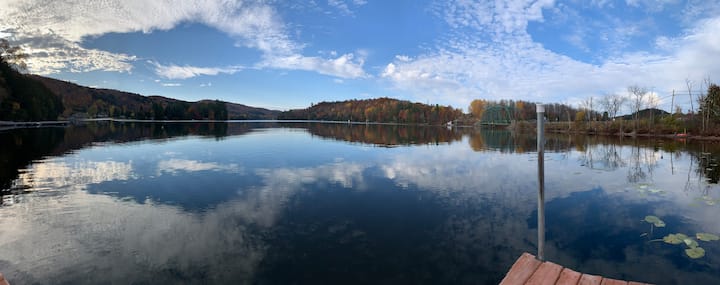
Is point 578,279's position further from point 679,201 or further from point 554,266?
point 679,201

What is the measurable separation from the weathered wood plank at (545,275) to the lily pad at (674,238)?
428 centimetres

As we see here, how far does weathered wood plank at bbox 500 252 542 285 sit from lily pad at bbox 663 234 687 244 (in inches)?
170

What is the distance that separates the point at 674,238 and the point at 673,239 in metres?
0.08

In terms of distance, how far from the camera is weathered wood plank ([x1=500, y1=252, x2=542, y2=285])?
4477 millimetres

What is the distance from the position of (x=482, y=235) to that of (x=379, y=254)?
101 inches

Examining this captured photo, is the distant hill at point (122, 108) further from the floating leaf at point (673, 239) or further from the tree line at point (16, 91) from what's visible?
the floating leaf at point (673, 239)

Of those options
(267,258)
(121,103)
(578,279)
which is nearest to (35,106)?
(267,258)

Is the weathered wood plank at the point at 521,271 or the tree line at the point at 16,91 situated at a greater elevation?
the tree line at the point at 16,91

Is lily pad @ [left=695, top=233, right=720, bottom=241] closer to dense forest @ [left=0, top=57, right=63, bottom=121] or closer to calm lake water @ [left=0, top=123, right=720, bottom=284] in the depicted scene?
calm lake water @ [left=0, top=123, right=720, bottom=284]

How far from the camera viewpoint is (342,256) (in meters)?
5.86

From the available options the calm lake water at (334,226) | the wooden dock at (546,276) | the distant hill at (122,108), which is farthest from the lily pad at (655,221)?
the distant hill at (122,108)

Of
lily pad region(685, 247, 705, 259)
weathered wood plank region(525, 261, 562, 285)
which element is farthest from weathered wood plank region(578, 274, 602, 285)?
lily pad region(685, 247, 705, 259)

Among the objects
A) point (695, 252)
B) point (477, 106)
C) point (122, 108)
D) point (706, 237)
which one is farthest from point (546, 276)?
point (122, 108)

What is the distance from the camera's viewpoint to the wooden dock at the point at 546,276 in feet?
14.2
